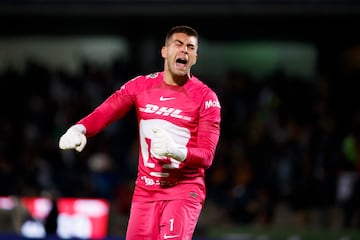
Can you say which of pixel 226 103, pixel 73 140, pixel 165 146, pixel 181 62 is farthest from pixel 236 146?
pixel 165 146

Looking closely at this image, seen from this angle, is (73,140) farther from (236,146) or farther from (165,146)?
(236,146)

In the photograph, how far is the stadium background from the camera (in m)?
14.9

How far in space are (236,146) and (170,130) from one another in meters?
8.82

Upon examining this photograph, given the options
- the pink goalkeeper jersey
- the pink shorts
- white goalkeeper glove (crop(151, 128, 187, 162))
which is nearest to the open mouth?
the pink goalkeeper jersey

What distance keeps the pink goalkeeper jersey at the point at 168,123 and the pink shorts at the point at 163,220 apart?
0.06m

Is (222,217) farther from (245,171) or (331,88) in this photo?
(331,88)

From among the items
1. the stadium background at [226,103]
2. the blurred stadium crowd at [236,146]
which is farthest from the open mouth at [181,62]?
the blurred stadium crowd at [236,146]

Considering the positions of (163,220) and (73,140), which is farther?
(163,220)

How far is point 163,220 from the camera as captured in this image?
7074mm

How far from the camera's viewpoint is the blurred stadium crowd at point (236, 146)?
585 inches

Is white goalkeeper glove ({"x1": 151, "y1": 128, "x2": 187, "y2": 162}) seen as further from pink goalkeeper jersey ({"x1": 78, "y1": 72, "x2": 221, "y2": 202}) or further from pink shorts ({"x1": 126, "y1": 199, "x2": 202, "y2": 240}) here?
pink shorts ({"x1": 126, "y1": 199, "x2": 202, "y2": 240})

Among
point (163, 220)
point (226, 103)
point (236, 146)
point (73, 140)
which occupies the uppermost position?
point (73, 140)

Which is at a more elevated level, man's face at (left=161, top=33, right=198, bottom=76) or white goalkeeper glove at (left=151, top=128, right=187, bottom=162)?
man's face at (left=161, top=33, right=198, bottom=76)

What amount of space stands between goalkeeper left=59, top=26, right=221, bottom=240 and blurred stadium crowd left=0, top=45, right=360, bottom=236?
7177 mm
